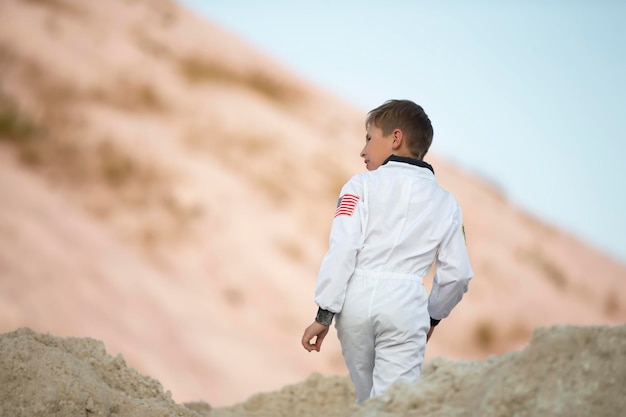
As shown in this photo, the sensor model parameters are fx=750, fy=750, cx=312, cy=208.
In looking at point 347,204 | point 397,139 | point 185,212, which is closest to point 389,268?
point 347,204

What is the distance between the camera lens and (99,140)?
48.6 ft

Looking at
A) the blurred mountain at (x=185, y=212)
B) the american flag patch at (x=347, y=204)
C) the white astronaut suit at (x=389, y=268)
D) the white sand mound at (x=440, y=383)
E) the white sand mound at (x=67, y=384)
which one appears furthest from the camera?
the blurred mountain at (x=185, y=212)

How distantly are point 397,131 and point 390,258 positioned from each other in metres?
0.56

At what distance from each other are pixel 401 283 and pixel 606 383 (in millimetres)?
1086

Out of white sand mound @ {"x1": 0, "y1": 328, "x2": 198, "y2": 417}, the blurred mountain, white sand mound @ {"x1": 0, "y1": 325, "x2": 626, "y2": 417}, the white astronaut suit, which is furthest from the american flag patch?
the blurred mountain

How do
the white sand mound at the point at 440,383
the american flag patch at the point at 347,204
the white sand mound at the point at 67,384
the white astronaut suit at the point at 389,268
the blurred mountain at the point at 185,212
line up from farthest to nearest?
the blurred mountain at the point at 185,212, the american flag patch at the point at 347,204, the white astronaut suit at the point at 389,268, the white sand mound at the point at 67,384, the white sand mound at the point at 440,383

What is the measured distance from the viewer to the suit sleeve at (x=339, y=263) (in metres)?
3.06

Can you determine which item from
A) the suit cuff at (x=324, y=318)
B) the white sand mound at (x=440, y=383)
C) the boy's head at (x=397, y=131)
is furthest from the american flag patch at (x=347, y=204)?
the white sand mound at (x=440, y=383)

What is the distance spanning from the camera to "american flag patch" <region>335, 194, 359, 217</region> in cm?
316

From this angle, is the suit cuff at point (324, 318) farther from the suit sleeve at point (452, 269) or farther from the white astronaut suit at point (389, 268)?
the suit sleeve at point (452, 269)

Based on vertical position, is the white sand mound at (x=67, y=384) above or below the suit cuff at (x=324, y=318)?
below

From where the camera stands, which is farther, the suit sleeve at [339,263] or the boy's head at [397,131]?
the boy's head at [397,131]

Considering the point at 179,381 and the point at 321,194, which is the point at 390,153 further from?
the point at 321,194

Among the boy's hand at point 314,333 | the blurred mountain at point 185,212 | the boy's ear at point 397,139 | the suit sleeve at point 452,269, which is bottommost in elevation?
the boy's hand at point 314,333
